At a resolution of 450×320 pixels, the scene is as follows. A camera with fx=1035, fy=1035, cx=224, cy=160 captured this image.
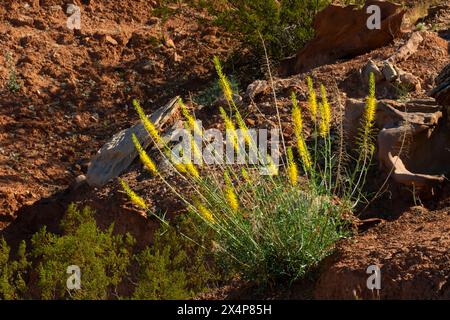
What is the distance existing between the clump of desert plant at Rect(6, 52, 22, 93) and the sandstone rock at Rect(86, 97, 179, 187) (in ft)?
4.88

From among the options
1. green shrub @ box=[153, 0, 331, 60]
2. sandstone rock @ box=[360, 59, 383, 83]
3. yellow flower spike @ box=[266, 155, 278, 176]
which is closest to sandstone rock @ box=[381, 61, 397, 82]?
sandstone rock @ box=[360, 59, 383, 83]

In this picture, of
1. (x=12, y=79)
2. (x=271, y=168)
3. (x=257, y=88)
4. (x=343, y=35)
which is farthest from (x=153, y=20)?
(x=271, y=168)

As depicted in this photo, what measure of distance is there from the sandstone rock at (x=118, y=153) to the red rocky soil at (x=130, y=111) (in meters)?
0.15

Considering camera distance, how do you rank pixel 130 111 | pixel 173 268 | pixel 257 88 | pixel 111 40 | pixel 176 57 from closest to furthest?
pixel 173 268, pixel 257 88, pixel 130 111, pixel 176 57, pixel 111 40

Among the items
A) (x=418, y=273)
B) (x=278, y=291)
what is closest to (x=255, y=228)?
(x=278, y=291)

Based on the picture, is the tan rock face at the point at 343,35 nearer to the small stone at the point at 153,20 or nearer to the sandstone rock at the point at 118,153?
the sandstone rock at the point at 118,153

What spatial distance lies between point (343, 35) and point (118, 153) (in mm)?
2313

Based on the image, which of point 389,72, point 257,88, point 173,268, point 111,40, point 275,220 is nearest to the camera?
point 275,220

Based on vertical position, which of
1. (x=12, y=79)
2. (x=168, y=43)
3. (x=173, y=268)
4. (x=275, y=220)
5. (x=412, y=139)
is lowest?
(x=173, y=268)

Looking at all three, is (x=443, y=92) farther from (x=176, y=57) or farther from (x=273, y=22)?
(x=176, y=57)

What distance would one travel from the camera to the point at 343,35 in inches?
348

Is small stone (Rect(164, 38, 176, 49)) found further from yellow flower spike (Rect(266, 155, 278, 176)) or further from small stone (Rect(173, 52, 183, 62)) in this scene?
yellow flower spike (Rect(266, 155, 278, 176))

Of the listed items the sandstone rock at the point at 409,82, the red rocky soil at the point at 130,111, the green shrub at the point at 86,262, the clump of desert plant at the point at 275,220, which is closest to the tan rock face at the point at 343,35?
the red rocky soil at the point at 130,111

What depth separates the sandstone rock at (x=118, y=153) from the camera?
769 centimetres
